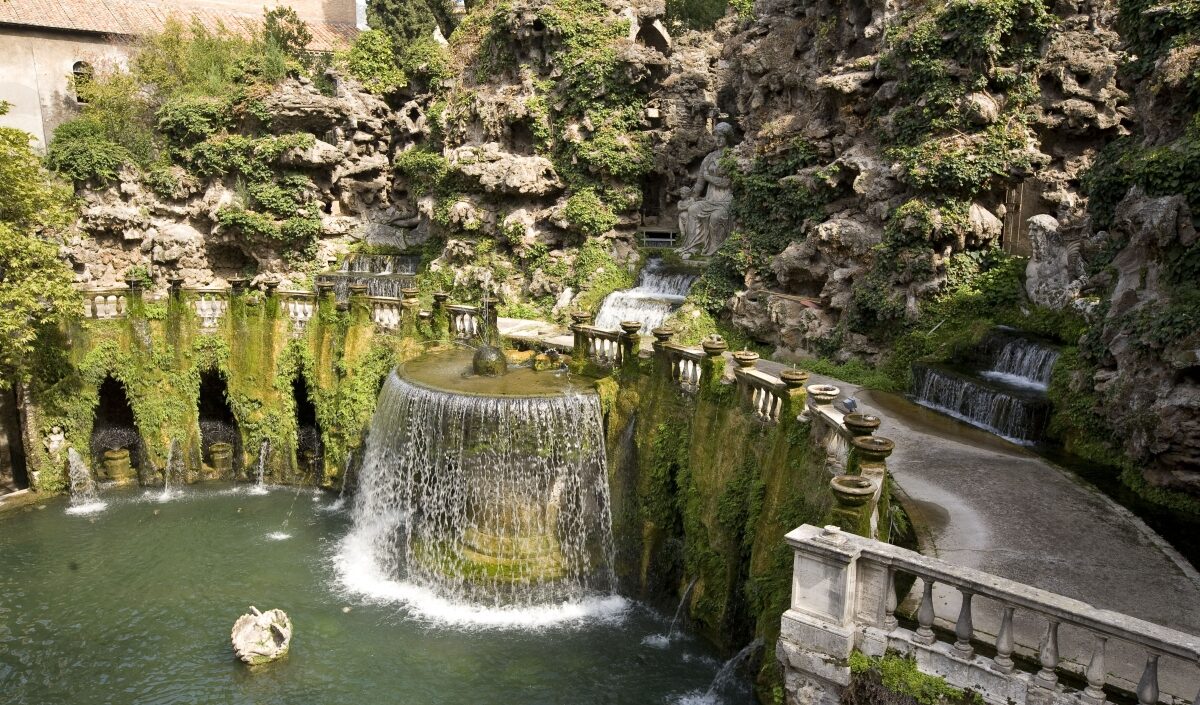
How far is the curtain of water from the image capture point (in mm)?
13711

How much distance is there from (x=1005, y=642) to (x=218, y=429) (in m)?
19.2

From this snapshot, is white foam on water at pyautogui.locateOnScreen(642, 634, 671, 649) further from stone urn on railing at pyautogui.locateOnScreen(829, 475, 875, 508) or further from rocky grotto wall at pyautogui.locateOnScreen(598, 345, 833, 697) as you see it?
stone urn on railing at pyautogui.locateOnScreen(829, 475, 875, 508)

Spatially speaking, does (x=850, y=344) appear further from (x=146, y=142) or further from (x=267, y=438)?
(x=146, y=142)

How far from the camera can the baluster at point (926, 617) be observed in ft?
22.1

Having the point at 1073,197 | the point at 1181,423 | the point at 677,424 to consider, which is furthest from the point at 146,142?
the point at 1181,423

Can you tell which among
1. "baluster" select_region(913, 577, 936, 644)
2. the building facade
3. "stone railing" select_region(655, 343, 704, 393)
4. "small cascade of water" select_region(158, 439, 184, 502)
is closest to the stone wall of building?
the building facade

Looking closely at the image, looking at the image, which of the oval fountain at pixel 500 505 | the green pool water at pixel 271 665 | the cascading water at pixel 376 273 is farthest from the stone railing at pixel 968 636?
the cascading water at pixel 376 273

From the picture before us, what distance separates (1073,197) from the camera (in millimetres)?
17297

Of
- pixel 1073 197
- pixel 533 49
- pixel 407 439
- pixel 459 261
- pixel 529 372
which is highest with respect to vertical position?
pixel 533 49

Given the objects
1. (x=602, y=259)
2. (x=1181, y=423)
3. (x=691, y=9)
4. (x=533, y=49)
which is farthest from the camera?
(x=691, y=9)

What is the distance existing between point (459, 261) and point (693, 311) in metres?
9.51

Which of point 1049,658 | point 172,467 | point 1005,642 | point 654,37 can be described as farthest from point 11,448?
point 654,37

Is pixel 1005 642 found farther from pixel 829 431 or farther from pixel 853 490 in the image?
pixel 829 431

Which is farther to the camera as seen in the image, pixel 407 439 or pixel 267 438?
pixel 267 438
